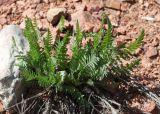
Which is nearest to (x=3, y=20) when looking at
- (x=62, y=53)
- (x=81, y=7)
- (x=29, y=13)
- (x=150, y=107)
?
(x=29, y=13)

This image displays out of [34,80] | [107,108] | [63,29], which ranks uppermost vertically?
[63,29]

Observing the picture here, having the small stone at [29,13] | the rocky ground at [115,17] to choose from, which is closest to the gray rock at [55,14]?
the rocky ground at [115,17]

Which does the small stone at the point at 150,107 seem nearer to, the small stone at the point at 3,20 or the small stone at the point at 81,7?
the small stone at the point at 81,7

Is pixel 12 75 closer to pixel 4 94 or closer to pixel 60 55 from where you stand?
pixel 4 94

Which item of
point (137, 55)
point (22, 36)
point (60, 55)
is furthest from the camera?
point (137, 55)

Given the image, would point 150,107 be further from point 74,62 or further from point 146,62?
point 74,62

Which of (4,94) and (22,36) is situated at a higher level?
(22,36)

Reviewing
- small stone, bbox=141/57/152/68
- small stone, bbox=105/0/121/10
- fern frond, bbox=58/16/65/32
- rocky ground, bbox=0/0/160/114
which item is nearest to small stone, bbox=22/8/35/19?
rocky ground, bbox=0/0/160/114

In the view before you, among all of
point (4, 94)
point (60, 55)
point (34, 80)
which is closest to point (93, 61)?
point (60, 55)

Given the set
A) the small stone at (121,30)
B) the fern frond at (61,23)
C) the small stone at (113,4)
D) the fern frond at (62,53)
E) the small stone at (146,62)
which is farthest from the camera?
the small stone at (113,4)
